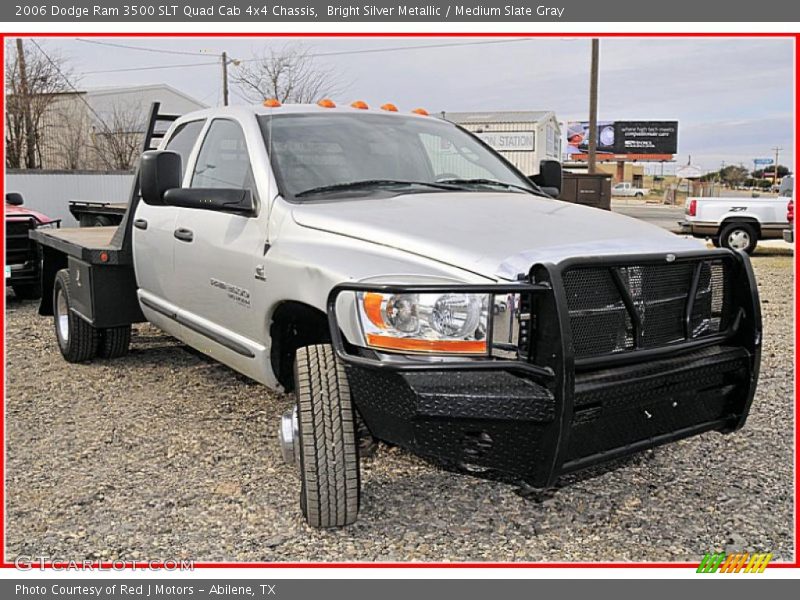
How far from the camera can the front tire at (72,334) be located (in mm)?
6266

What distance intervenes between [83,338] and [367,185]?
316cm

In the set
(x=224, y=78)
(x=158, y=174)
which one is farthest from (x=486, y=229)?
(x=224, y=78)

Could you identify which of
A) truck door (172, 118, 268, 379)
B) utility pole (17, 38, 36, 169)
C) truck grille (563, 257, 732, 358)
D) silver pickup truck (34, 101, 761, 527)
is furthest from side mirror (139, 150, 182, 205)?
utility pole (17, 38, 36, 169)

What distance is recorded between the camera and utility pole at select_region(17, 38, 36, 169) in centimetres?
2305

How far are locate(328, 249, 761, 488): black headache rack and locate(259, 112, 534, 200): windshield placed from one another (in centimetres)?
Answer: 127

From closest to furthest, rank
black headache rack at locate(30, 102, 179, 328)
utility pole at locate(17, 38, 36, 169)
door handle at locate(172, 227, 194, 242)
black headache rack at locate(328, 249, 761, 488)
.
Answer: black headache rack at locate(328, 249, 761, 488)
door handle at locate(172, 227, 194, 242)
black headache rack at locate(30, 102, 179, 328)
utility pole at locate(17, 38, 36, 169)

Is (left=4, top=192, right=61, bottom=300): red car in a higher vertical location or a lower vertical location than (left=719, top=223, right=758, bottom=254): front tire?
higher

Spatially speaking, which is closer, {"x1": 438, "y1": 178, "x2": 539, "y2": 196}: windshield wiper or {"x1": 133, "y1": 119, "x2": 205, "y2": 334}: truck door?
{"x1": 438, "y1": 178, "x2": 539, "y2": 196}: windshield wiper

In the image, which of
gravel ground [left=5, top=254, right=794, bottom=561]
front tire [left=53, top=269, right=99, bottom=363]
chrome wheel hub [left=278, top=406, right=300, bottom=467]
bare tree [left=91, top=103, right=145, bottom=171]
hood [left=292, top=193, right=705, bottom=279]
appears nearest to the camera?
hood [left=292, top=193, right=705, bottom=279]

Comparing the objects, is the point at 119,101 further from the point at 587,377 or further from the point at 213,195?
the point at 587,377

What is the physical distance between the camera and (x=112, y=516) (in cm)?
366

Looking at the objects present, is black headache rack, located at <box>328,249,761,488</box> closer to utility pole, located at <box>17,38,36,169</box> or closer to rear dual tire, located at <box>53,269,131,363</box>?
rear dual tire, located at <box>53,269,131,363</box>

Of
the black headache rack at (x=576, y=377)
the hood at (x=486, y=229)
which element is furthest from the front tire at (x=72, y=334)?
the black headache rack at (x=576, y=377)

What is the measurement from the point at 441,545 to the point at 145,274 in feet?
10.1
